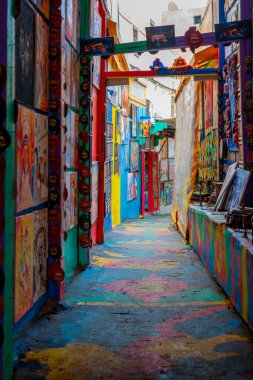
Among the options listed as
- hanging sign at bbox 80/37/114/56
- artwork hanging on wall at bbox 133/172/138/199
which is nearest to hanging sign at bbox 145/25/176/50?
hanging sign at bbox 80/37/114/56

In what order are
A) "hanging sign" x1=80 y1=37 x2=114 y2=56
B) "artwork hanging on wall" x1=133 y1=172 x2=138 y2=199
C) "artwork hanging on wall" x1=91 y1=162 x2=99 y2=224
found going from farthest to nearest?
"artwork hanging on wall" x1=133 y1=172 x2=138 y2=199, "artwork hanging on wall" x1=91 y1=162 x2=99 y2=224, "hanging sign" x1=80 y1=37 x2=114 y2=56

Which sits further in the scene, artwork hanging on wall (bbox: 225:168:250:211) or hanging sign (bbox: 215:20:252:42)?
hanging sign (bbox: 215:20:252:42)

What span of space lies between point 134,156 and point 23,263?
12.5m

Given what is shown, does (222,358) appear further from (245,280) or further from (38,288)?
(38,288)

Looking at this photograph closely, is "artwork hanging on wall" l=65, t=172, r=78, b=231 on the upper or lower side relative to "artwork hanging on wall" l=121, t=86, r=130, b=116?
lower

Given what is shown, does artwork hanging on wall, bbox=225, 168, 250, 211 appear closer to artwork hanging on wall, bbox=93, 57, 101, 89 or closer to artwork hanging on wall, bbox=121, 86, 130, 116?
artwork hanging on wall, bbox=93, 57, 101, 89

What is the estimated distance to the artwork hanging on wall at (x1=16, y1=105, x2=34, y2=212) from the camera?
3.94 metres

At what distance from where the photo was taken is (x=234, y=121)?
24.3ft

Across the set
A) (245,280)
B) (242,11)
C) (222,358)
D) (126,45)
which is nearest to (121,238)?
(126,45)

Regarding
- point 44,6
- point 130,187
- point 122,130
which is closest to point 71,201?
point 44,6

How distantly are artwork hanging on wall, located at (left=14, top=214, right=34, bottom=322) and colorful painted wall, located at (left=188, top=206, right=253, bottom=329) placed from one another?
1965 mm

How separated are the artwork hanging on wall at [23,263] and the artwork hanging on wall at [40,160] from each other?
1.16 ft

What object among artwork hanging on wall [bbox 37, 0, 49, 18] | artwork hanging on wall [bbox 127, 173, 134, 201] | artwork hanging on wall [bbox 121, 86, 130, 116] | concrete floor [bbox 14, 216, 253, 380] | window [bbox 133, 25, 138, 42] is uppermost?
window [bbox 133, 25, 138, 42]

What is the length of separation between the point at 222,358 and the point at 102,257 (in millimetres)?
4694
